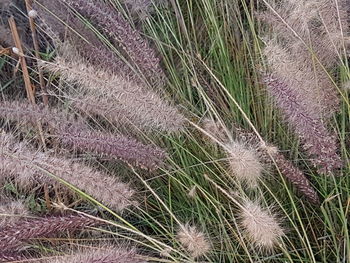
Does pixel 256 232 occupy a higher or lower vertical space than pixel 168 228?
higher

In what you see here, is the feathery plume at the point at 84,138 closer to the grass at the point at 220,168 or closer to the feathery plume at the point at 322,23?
the grass at the point at 220,168

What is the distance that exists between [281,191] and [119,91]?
527 millimetres

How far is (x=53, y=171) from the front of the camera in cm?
134

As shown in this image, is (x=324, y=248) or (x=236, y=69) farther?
(x=236, y=69)

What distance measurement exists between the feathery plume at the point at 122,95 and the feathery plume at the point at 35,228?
0.89 ft

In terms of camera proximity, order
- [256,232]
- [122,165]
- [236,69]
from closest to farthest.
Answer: [256,232] → [122,165] → [236,69]

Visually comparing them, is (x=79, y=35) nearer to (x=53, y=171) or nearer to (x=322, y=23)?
(x=53, y=171)

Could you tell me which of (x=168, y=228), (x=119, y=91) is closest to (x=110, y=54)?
(x=119, y=91)

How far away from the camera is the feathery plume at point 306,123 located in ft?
4.33

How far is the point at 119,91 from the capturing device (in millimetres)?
1383

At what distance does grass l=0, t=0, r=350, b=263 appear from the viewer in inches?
59.4

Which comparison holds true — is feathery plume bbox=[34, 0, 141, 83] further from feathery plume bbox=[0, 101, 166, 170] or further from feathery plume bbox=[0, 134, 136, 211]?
feathery plume bbox=[0, 134, 136, 211]

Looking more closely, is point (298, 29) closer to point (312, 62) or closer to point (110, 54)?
point (312, 62)

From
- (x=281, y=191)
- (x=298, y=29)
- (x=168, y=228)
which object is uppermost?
(x=298, y=29)
